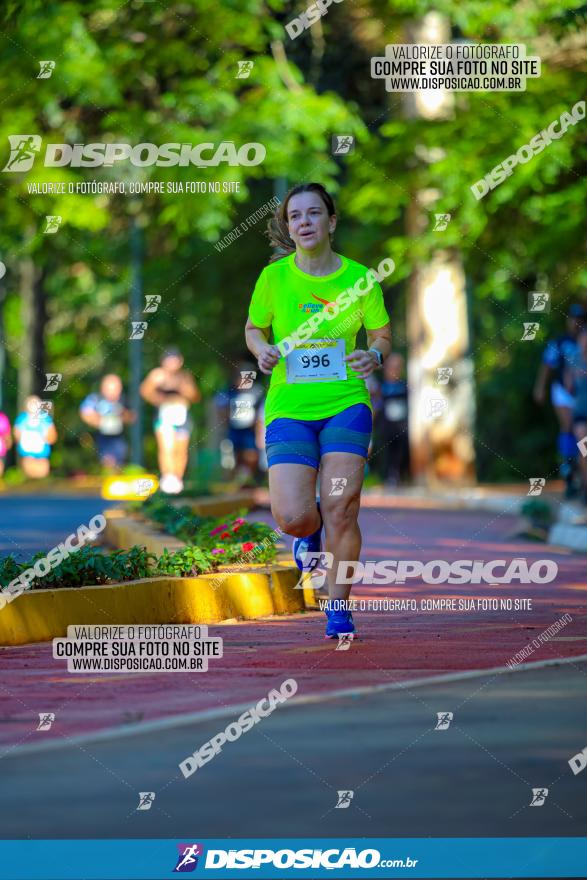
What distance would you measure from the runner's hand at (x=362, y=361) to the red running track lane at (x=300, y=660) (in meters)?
1.18

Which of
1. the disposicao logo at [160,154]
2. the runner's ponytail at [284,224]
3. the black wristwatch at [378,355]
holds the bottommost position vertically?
the black wristwatch at [378,355]

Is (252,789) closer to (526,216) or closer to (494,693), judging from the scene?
(494,693)

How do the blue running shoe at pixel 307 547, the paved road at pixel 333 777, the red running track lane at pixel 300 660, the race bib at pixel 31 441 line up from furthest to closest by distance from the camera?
the race bib at pixel 31 441, the blue running shoe at pixel 307 547, the red running track lane at pixel 300 660, the paved road at pixel 333 777

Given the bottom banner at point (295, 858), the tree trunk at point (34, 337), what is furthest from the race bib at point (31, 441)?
the bottom banner at point (295, 858)

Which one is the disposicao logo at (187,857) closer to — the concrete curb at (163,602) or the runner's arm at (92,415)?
the concrete curb at (163,602)

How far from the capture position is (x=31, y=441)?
3797cm

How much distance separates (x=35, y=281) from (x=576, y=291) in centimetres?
1833

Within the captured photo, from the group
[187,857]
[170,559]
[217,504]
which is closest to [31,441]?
[217,504]

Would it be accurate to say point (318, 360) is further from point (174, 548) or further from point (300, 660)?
point (174, 548)

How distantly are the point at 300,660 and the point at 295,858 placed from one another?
12.3 feet

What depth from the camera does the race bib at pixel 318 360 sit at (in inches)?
363

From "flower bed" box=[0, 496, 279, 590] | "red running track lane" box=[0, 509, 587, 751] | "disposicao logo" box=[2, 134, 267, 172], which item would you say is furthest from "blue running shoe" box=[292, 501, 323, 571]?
"disposicao logo" box=[2, 134, 267, 172]

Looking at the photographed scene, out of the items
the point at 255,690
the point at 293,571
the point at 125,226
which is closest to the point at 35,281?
the point at 125,226

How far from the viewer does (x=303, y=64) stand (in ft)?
109
